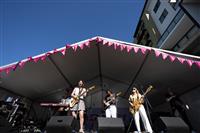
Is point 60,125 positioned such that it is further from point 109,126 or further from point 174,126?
point 174,126

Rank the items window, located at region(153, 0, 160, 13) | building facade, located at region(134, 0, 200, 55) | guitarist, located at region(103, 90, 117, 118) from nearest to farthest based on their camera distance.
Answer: guitarist, located at region(103, 90, 117, 118) < building facade, located at region(134, 0, 200, 55) < window, located at region(153, 0, 160, 13)

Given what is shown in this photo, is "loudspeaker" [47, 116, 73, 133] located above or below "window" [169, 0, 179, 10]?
below

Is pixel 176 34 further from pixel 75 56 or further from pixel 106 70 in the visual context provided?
pixel 75 56

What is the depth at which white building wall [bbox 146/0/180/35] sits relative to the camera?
12.9 metres

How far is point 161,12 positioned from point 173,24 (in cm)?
386

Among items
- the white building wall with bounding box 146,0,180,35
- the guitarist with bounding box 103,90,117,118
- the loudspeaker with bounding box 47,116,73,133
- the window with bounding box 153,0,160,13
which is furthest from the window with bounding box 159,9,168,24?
the loudspeaker with bounding box 47,116,73,133

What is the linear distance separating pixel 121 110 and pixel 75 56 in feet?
12.6

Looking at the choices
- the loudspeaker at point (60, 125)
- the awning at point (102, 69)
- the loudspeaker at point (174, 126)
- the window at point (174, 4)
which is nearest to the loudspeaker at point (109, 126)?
the loudspeaker at point (60, 125)

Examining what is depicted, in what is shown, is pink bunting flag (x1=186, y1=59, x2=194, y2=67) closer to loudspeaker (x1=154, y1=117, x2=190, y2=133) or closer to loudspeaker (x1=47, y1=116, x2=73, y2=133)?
loudspeaker (x1=154, y1=117, x2=190, y2=133)

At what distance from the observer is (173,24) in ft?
37.2

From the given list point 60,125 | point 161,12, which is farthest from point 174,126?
point 161,12

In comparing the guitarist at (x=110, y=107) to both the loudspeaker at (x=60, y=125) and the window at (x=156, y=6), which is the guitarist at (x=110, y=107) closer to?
the loudspeaker at (x=60, y=125)

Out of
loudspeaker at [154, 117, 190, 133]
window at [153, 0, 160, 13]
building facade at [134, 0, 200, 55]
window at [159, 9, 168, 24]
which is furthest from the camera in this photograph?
window at [153, 0, 160, 13]

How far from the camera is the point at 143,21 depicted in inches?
729
